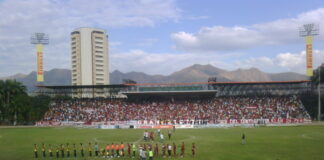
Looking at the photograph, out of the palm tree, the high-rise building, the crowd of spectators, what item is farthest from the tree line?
the high-rise building

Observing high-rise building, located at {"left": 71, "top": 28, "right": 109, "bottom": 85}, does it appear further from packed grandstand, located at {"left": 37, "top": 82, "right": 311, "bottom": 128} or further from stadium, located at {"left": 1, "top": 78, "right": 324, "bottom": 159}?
packed grandstand, located at {"left": 37, "top": 82, "right": 311, "bottom": 128}

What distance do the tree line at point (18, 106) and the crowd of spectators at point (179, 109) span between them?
283 cm

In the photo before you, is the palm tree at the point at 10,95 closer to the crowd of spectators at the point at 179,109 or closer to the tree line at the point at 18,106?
the tree line at the point at 18,106

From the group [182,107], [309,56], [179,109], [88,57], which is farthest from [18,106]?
[88,57]

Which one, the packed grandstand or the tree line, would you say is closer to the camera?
the packed grandstand

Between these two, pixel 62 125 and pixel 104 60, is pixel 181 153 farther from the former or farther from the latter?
pixel 104 60

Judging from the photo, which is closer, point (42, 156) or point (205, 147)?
point (42, 156)

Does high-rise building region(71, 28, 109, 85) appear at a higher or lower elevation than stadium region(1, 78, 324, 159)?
higher

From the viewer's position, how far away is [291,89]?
87125 mm

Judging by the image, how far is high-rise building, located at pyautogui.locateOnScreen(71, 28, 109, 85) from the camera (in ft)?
578

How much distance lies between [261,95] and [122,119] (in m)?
37.8

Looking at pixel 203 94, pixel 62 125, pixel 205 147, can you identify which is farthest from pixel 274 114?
pixel 62 125

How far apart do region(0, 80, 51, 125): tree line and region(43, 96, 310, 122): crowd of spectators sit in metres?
2.83

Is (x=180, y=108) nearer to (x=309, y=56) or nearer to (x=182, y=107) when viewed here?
(x=182, y=107)
